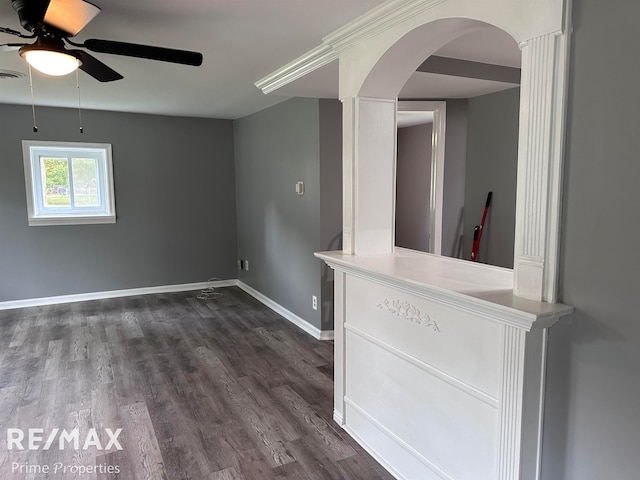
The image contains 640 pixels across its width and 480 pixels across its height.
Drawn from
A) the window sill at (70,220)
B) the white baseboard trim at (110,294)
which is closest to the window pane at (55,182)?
the window sill at (70,220)

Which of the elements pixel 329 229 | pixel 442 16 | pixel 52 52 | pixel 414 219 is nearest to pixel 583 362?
pixel 442 16

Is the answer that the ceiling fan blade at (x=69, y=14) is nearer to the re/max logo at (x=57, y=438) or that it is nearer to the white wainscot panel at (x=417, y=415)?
the white wainscot panel at (x=417, y=415)

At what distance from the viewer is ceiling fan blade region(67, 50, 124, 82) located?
1950 mm

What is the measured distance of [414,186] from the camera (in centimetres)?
627

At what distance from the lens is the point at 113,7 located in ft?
6.63

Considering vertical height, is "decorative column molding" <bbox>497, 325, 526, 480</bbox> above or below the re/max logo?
above

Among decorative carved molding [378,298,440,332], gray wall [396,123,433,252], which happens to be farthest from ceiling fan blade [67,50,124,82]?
gray wall [396,123,433,252]

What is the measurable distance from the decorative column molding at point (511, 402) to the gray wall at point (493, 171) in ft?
7.51

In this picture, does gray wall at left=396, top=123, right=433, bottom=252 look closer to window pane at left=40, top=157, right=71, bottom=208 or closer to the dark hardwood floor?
the dark hardwood floor

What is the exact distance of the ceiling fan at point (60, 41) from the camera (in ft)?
5.63

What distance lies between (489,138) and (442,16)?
2.19 m

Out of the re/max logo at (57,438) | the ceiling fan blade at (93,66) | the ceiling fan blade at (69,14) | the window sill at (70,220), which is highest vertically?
the ceiling fan blade at (69,14)

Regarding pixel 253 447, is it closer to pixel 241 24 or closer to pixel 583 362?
pixel 583 362

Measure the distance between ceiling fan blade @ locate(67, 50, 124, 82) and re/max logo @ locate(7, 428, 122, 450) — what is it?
1.96m
